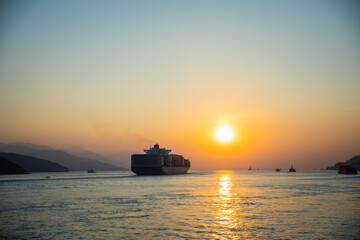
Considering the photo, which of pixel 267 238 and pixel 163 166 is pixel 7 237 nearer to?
pixel 267 238

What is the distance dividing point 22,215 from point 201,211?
18566 mm

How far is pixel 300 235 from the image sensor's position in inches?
922

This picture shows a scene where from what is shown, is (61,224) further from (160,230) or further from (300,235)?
(300,235)

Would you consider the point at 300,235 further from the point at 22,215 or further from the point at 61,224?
the point at 22,215

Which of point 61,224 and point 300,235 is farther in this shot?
point 61,224

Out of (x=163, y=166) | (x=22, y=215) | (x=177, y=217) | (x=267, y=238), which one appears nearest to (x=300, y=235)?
(x=267, y=238)

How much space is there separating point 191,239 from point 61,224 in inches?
496

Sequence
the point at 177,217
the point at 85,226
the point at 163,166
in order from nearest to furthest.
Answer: the point at 85,226 → the point at 177,217 → the point at 163,166

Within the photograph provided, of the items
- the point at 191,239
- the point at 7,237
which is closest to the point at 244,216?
the point at 191,239

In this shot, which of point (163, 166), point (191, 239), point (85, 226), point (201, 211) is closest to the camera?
point (191, 239)

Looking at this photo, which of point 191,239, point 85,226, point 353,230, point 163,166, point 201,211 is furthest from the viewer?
point 163,166

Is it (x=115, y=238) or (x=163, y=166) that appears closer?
(x=115, y=238)

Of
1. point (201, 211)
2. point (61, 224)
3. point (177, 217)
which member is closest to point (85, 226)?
point (61, 224)

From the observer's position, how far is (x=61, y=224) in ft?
92.9
